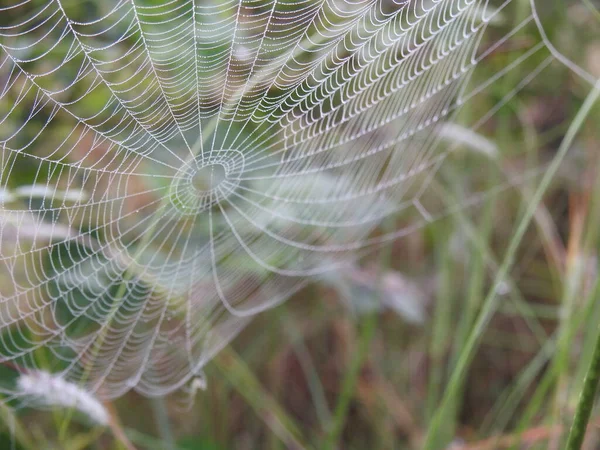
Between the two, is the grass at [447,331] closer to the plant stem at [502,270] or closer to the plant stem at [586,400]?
the plant stem at [502,270]

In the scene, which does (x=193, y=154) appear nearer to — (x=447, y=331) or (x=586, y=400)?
(x=586, y=400)

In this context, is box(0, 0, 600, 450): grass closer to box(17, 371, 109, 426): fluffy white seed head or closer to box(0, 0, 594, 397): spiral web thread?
box(0, 0, 594, 397): spiral web thread

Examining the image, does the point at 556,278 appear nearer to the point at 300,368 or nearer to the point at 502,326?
the point at 502,326

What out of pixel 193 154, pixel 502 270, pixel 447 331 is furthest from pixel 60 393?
pixel 447 331

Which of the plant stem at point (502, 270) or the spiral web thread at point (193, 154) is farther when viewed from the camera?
the spiral web thread at point (193, 154)

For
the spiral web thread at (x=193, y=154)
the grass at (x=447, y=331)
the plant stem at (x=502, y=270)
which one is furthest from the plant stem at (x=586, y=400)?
the grass at (x=447, y=331)
